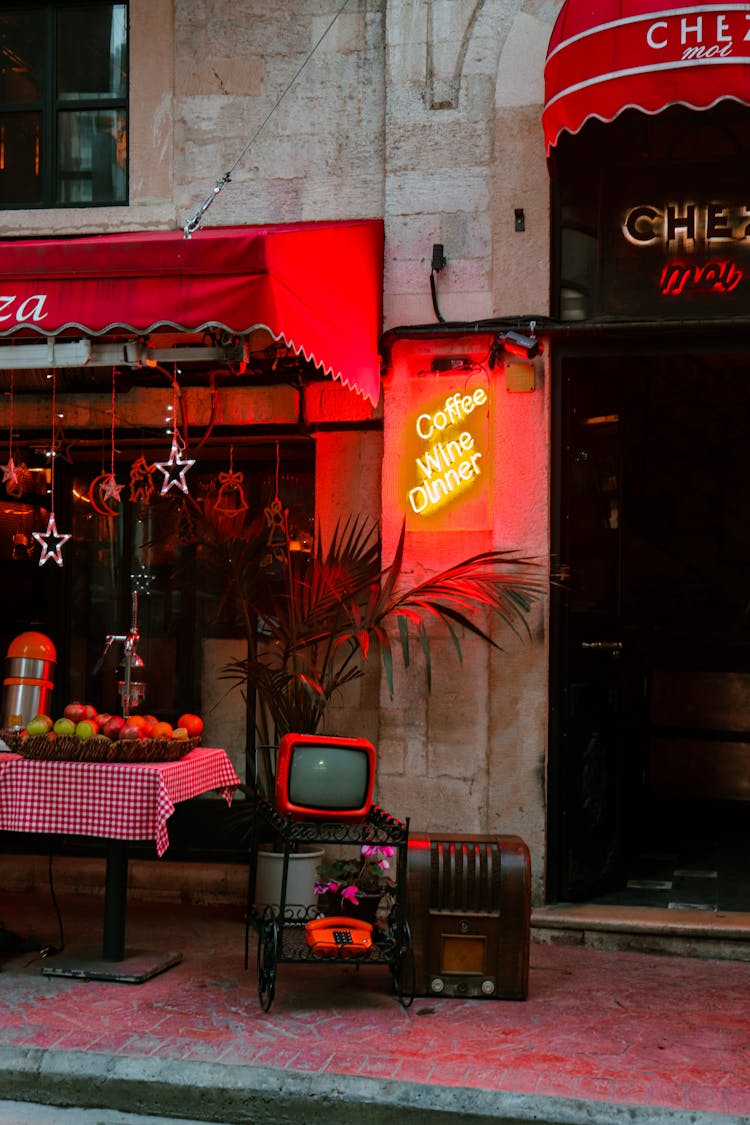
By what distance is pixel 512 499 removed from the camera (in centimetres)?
817

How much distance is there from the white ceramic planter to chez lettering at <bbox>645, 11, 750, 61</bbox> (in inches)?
199

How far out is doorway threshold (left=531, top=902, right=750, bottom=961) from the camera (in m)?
7.66

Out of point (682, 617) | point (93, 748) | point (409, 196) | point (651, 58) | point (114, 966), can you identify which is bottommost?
point (114, 966)

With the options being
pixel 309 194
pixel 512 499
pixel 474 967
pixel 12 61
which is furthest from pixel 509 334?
pixel 12 61

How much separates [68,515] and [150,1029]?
438 centimetres

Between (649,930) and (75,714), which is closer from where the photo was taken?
(75,714)

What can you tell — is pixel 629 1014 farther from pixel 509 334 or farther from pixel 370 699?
pixel 509 334

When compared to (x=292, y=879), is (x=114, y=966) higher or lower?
lower

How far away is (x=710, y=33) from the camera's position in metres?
6.88

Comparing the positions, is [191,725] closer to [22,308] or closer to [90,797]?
[90,797]

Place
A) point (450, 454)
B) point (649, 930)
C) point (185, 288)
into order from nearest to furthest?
point (185, 288), point (649, 930), point (450, 454)

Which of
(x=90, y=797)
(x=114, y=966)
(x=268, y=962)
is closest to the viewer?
(x=268, y=962)

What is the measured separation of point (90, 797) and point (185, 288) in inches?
106

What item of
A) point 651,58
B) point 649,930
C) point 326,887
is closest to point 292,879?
point 326,887
